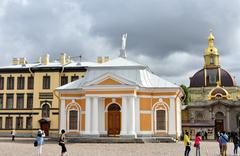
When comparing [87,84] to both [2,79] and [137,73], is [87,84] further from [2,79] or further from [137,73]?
[2,79]

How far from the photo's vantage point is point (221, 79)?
74375mm

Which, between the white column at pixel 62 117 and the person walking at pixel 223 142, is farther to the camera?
the white column at pixel 62 117

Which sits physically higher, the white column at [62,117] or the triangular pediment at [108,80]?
the triangular pediment at [108,80]

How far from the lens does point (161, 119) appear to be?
3700 centimetres

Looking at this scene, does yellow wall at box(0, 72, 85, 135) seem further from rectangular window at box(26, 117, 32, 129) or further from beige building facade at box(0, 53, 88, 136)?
rectangular window at box(26, 117, 32, 129)

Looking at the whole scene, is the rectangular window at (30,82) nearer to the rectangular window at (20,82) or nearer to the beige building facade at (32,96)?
the beige building facade at (32,96)

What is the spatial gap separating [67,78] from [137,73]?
54.5 ft

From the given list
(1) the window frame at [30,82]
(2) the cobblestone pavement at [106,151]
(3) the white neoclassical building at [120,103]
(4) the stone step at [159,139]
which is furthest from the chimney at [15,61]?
(2) the cobblestone pavement at [106,151]

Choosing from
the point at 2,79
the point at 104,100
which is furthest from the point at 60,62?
the point at 104,100

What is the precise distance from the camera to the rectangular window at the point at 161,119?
36844 mm

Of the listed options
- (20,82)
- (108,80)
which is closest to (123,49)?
(108,80)

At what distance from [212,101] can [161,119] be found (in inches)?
1075

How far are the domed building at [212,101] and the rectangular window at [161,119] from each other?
40.7ft

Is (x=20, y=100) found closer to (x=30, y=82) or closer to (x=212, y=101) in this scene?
(x=30, y=82)
